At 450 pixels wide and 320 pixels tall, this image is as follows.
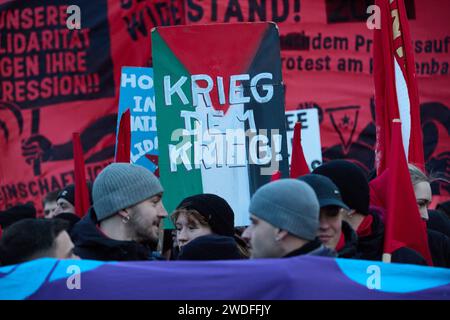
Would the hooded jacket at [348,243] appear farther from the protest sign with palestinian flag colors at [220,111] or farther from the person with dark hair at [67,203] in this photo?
the person with dark hair at [67,203]

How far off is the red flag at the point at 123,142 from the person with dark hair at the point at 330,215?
190 centimetres

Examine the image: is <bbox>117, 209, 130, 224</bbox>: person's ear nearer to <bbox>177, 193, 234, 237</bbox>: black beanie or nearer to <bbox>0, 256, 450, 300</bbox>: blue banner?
<bbox>177, 193, 234, 237</bbox>: black beanie

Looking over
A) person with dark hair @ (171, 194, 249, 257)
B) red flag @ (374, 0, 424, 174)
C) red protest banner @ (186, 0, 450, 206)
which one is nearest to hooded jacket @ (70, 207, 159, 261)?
person with dark hair @ (171, 194, 249, 257)

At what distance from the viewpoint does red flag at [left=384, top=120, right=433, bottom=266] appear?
507 centimetres

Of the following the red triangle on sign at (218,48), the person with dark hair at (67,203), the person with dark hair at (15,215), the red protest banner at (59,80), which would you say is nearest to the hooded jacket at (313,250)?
the red triangle on sign at (218,48)

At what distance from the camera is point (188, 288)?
14.4 feet

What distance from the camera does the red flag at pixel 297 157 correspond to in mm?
6160

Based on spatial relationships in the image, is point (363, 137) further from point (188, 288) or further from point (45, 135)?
point (188, 288)

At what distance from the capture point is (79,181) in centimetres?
634

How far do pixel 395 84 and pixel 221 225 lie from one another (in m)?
1.39

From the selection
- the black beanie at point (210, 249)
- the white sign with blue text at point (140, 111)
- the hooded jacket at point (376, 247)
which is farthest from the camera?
the white sign with blue text at point (140, 111)

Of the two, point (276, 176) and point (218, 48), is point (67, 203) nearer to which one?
point (218, 48)

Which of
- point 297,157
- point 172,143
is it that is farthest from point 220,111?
point 297,157

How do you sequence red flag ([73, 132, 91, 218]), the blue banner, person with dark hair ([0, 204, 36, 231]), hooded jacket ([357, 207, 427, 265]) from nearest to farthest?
the blue banner
hooded jacket ([357, 207, 427, 265])
red flag ([73, 132, 91, 218])
person with dark hair ([0, 204, 36, 231])
